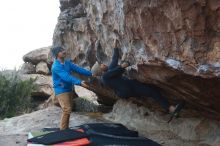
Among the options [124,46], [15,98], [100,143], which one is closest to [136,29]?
[124,46]

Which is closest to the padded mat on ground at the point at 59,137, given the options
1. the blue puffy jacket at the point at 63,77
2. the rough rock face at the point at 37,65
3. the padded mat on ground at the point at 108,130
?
the padded mat on ground at the point at 108,130

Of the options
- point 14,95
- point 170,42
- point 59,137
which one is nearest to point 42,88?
point 14,95

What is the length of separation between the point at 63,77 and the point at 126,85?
1342 mm

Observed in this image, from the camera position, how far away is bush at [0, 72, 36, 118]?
17.0 meters

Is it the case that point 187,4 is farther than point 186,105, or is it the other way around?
point 186,105

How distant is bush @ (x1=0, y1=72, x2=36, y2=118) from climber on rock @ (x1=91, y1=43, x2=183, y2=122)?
27.1ft

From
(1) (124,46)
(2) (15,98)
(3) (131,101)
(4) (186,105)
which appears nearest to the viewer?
(1) (124,46)

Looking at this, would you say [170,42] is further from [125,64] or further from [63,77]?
[63,77]

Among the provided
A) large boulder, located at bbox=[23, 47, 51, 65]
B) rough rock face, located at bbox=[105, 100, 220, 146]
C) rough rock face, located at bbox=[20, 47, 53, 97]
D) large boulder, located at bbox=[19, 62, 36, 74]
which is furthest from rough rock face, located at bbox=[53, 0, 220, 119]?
large boulder, located at bbox=[19, 62, 36, 74]

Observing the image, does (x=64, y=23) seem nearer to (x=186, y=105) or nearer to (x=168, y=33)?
(x=186, y=105)

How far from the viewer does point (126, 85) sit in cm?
948

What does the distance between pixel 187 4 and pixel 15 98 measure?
40.0 feet

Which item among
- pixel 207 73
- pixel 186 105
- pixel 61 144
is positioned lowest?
pixel 61 144

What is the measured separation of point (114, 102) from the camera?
12930 mm
